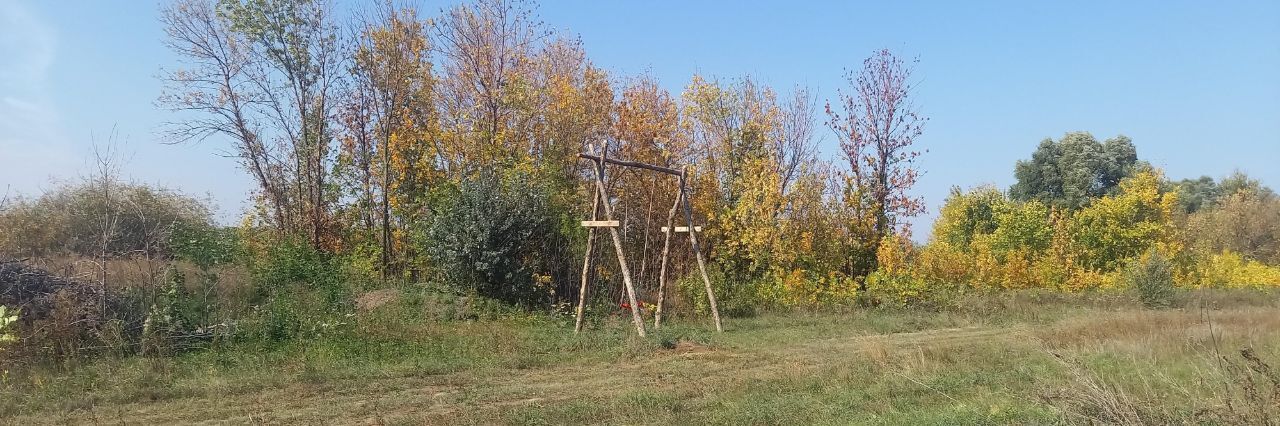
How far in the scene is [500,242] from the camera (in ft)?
53.9

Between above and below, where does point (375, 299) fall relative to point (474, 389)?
above

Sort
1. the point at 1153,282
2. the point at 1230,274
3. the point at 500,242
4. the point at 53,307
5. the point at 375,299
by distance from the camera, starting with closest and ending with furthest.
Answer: the point at 53,307 < the point at 375,299 < the point at 500,242 < the point at 1153,282 < the point at 1230,274

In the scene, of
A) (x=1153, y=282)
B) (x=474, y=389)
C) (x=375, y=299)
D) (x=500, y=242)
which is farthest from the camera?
(x=1153, y=282)

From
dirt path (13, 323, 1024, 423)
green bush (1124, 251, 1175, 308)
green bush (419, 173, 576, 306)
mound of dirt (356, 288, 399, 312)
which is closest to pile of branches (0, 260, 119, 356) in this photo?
dirt path (13, 323, 1024, 423)

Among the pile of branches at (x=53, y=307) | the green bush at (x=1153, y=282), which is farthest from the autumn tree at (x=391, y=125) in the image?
the green bush at (x=1153, y=282)

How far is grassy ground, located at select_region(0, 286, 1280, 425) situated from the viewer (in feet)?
20.7

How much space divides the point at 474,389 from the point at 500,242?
317 inches

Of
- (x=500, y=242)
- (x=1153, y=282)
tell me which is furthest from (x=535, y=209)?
(x=1153, y=282)

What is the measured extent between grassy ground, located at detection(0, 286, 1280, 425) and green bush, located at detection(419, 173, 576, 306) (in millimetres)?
3073

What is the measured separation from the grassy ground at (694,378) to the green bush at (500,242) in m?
3.07

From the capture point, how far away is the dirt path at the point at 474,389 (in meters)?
7.24

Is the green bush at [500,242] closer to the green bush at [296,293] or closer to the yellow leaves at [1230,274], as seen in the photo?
the green bush at [296,293]

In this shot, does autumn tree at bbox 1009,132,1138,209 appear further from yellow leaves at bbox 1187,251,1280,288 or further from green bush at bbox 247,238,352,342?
green bush at bbox 247,238,352,342

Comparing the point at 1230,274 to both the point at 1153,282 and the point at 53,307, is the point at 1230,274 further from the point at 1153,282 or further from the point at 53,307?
the point at 53,307
